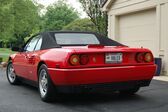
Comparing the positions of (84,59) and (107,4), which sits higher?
(107,4)

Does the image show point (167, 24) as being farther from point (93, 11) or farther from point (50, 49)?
point (93, 11)

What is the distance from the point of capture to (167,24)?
11.7m

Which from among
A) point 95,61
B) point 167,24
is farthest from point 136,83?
point 167,24

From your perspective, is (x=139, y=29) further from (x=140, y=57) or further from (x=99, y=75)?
(x=99, y=75)

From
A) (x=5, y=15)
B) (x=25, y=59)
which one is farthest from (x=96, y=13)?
(x=25, y=59)

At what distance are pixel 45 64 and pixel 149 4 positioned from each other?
700cm

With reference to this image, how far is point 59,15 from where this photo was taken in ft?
281

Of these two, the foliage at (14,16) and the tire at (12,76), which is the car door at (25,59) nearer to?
the tire at (12,76)

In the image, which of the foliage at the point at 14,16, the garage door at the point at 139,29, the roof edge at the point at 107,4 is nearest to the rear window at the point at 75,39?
the garage door at the point at 139,29

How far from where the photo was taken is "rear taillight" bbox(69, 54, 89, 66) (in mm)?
5746

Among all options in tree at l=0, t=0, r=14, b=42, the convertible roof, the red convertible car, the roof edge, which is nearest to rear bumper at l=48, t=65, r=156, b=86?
the red convertible car

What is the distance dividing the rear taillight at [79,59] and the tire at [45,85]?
1.99 feet

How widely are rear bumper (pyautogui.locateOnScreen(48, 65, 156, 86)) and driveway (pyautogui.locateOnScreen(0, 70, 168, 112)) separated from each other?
0.39 metres

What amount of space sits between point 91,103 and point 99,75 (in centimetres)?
59
